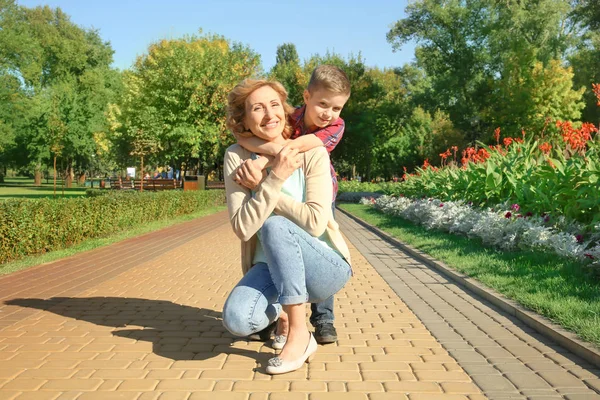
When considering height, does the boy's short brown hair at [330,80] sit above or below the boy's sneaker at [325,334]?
above

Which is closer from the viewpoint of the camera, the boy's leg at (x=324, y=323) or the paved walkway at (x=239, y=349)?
the paved walkway at (x=239, y=349)

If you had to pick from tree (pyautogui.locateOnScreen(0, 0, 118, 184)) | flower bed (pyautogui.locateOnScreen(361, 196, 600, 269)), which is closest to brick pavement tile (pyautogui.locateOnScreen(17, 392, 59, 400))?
flower bed (pyautogui.locateOnScreen(361, 196, 600, 269))

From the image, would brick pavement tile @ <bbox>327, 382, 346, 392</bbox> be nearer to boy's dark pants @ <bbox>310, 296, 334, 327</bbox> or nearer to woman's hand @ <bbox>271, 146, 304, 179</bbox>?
boy's dark pants @ <bbox>310, 296, 334, 327</bbox>

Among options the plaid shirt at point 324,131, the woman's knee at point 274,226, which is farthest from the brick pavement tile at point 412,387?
the plaid shirt at point 324,131

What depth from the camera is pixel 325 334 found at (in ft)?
14.6

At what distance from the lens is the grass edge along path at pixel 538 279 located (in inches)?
189

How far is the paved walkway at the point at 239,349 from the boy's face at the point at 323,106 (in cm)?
161

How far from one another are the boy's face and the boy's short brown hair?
0.03 meters

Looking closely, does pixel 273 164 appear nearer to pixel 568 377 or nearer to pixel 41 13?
pixel 568 377

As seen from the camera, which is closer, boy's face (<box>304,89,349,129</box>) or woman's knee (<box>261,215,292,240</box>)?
woman's knee (<box>261,215,292,240</box>)

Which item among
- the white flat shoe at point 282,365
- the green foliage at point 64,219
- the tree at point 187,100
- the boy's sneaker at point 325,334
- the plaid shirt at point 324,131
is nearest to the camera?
the white flat shoe at point 282,365

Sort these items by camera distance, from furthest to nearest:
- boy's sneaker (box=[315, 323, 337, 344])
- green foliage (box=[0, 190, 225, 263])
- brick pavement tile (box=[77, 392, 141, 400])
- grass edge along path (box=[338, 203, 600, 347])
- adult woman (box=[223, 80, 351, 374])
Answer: green foliage (box=[0, 190, 225, 263]), grass edge along path (box=[338, 203, 600, 347]), boy's sneaker (box=[315, 323, 337, 344]), adult woman (box=[223, 80, 351, 374]), brick pavement tile (box=[77, 392, 141, 400])

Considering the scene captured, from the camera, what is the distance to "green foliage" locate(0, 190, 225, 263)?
30.5 feet

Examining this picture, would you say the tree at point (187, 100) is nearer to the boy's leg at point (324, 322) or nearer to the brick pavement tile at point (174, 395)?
the boy's leg at point (324, 322)
